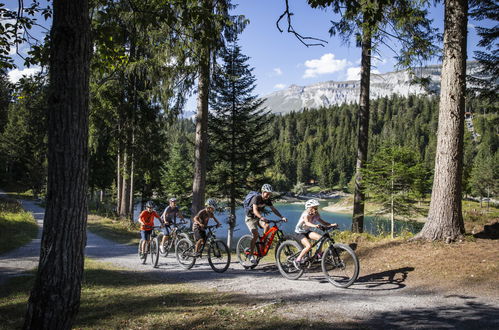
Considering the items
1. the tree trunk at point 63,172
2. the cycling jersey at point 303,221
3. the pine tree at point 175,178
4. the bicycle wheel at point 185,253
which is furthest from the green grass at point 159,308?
the pine tree at point 175,178

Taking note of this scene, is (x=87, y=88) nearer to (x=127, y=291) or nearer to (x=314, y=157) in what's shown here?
(x=127, y=291)

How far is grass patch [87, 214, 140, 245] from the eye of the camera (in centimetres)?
1653

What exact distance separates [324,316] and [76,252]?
3.54 metres

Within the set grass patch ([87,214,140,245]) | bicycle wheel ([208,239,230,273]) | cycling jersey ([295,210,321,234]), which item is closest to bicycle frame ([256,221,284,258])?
cycling jersey ([295,210,321,234])

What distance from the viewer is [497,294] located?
5.53 metres

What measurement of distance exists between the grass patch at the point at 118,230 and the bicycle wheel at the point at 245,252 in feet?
27.5

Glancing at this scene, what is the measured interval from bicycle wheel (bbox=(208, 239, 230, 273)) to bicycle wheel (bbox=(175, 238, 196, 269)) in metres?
0.77

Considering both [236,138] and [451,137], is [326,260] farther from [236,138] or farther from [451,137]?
[236,138]

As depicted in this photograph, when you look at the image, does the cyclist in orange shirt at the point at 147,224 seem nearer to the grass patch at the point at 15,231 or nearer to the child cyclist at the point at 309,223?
the child cyclist at the point at 309,223

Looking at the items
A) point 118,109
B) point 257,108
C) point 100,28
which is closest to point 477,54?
point 257,108

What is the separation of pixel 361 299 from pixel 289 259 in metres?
2.14

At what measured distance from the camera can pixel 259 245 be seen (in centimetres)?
852

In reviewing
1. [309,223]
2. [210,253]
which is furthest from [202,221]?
[309,223]

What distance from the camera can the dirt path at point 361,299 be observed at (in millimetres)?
4641
